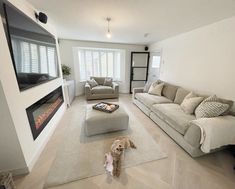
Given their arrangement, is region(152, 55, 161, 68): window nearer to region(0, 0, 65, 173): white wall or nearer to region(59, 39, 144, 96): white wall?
region(59, 39, 144, 96): white wall

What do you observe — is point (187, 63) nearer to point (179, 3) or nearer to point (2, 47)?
point (179, 3)

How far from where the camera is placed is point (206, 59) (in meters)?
2.59

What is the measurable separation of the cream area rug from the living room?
14mm

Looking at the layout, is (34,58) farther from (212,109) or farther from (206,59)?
(206,59)

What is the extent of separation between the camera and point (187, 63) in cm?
312

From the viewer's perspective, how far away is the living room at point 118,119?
1.40 m

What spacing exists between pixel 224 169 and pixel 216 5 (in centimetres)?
243

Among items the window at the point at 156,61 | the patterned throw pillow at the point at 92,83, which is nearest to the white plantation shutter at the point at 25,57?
the patterned throw pillow at the point at 92,83

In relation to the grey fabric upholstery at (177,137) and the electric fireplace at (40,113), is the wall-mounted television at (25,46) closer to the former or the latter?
the electric fireplace at (40,113)

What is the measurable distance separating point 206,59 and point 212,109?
4.36 ft

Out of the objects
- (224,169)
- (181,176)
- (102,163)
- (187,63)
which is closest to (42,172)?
(102,163)

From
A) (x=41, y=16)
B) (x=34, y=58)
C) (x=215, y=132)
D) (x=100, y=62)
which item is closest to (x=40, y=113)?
(x=34, y=58)

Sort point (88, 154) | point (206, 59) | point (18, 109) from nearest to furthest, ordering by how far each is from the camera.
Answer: point (18, 109) → point (88, 154) → point (206, 59)

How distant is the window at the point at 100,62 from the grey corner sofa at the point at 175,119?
2.49 meters
